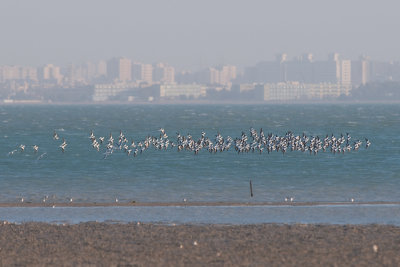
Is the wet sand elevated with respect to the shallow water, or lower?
elevated

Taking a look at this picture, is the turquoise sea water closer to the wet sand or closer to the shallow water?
the shallow water

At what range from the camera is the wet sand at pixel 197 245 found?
28844 mm

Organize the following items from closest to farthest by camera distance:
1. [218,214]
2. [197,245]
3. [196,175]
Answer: [197,245] → [218,214] → [196,175]

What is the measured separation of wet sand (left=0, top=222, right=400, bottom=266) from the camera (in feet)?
94.6

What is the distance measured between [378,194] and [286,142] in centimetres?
4367

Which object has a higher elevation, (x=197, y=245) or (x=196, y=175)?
(x=197, y=245)

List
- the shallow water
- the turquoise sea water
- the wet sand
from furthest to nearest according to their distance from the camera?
the turquoise sea water
the shallow water
the wet sand

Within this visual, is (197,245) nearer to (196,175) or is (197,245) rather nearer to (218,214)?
(218,214)

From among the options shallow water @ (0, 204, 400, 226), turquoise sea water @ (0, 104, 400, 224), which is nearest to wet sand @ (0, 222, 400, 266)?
shallow water @ (0, 204, 400, 226)

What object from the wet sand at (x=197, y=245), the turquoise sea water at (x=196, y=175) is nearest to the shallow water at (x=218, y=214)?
the wet sand at (x=197, y=245)

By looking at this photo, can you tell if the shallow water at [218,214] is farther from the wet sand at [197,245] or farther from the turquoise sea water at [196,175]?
the turquoise sea water at [196,175]

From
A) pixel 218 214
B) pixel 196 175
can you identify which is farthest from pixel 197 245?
pixel 196 175

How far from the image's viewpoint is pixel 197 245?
3186 cm

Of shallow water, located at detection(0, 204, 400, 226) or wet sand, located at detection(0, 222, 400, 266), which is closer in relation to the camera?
wet sand, located at detection(0, 222, 400, 266)
